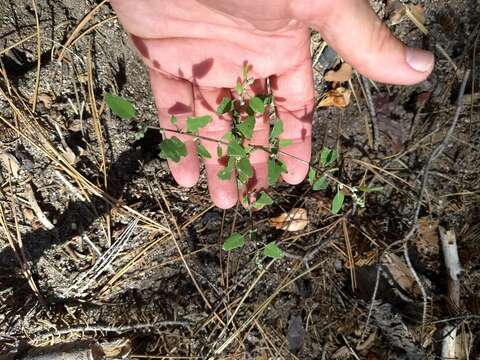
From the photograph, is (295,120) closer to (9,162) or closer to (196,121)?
(196,121)

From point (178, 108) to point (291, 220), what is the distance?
0.81 m

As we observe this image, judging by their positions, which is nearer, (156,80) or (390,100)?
(156,80)

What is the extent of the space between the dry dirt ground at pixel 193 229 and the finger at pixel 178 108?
182mm

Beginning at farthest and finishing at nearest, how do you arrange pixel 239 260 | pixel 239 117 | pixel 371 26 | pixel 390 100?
1. pixel 390 100
2. pixel 239 260
3. pixel 239 117
4. pixel 371 26

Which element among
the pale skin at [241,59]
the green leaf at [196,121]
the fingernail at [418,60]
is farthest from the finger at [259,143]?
the fingernail at [418,60]

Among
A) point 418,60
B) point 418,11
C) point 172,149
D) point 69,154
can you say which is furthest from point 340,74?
point 69,154

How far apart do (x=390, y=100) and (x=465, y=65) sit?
1.39 ft

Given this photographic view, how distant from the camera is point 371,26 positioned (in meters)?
2.07

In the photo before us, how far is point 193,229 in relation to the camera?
2.64m

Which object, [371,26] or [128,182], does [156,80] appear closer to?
[128,182]

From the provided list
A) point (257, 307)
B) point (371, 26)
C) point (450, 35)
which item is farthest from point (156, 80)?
point (450, 35)

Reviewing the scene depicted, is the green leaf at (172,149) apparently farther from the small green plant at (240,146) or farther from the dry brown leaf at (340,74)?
the dry brown leaf at (340,74)

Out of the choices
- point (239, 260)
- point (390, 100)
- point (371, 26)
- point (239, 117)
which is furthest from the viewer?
point (390, 100)

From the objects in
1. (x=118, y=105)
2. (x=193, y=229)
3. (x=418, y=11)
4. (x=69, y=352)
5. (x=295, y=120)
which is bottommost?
(x=69, y=352)
